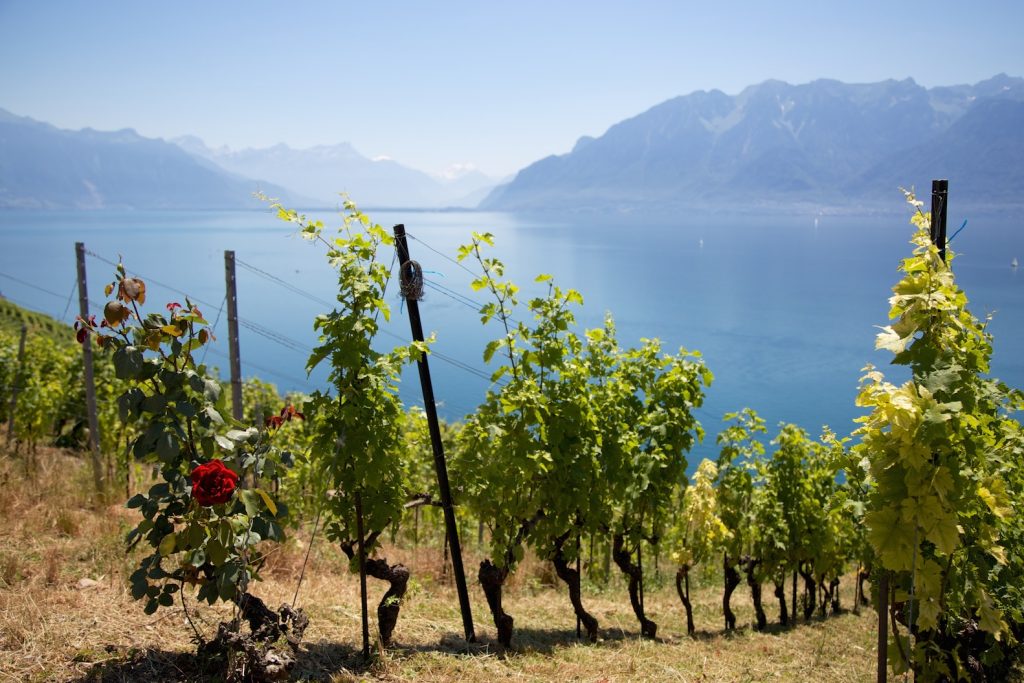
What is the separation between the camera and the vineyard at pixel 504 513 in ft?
13.8

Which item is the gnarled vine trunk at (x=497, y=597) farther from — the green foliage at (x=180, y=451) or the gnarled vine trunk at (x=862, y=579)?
the gnarled vine trunk at (x=862, y=579)

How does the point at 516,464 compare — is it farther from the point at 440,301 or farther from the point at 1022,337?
the point at 440,301

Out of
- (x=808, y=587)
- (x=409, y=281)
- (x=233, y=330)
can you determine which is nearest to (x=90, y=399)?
(x=233, y=330)

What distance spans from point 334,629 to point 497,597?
53.6 inches

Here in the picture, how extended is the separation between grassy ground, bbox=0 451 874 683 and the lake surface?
2559 millimetres

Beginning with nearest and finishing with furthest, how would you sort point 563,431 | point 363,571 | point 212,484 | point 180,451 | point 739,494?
point 212,484 → point 180,451 → point 363,571 → point 563,431 → point 739,494

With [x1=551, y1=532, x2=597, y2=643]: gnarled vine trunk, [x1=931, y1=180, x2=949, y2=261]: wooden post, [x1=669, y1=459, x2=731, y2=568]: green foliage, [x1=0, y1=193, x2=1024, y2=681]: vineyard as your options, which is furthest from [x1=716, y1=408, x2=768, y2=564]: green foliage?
[x1=931, y1=180, x2=949, y2=261]: wooden post

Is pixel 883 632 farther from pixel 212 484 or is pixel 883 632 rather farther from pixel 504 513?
pixel 212 484

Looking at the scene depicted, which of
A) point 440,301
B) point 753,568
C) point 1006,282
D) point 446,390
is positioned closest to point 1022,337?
point 1006,282

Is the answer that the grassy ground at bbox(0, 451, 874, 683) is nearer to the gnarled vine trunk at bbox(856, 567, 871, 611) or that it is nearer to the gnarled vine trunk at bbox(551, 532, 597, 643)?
the gnarled vine trunk at bbox(551, 532, 597, 643)

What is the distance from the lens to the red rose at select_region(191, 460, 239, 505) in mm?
3861

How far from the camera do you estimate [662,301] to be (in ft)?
266

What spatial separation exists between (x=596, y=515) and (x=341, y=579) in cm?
296

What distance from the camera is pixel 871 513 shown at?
431cm
